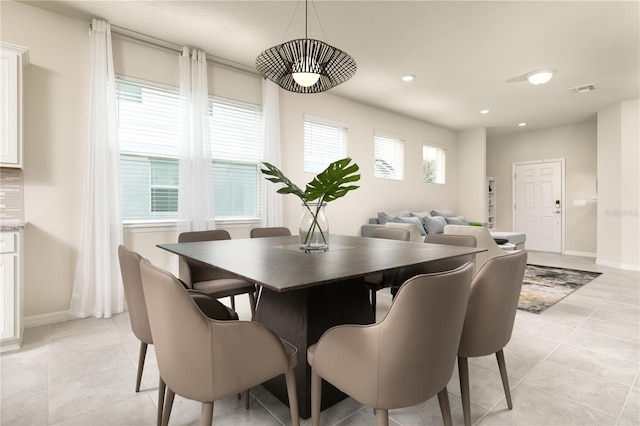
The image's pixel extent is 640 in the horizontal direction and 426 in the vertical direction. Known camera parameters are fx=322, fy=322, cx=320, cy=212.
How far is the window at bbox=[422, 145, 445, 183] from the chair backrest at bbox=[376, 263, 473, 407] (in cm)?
611

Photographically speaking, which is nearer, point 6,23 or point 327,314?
point 327,314

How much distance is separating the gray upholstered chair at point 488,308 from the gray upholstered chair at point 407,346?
316mm

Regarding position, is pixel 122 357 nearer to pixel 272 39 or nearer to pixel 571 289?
pixel 272 39

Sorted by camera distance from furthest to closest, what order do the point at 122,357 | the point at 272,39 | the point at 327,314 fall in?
the point at 272,39 < the point at 122,357 < the point at 327,314

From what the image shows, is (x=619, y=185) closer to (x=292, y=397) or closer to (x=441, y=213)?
(x=441, y=213)

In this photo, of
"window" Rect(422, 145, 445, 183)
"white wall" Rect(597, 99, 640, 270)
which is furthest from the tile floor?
"window" Rect(422, 145, 445, 183)

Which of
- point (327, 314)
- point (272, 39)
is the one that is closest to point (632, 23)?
point (272, 39)

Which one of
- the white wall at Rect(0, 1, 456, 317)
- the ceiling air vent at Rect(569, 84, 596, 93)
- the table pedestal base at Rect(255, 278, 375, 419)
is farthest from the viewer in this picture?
the ceiling air vent at Rect(569, 84, 596, 93)

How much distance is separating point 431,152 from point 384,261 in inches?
246

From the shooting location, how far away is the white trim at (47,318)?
285 centimetres

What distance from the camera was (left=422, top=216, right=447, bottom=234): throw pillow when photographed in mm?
6000

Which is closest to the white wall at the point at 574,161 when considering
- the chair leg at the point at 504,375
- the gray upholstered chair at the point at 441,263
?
the gray upholstered chair at the point at 441,263

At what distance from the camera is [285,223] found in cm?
451

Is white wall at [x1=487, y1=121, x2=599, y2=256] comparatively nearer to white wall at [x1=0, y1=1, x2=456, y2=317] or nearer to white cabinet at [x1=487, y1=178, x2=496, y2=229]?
white cabinet at [x1=487, y1=178, x2=496, y2=229]
